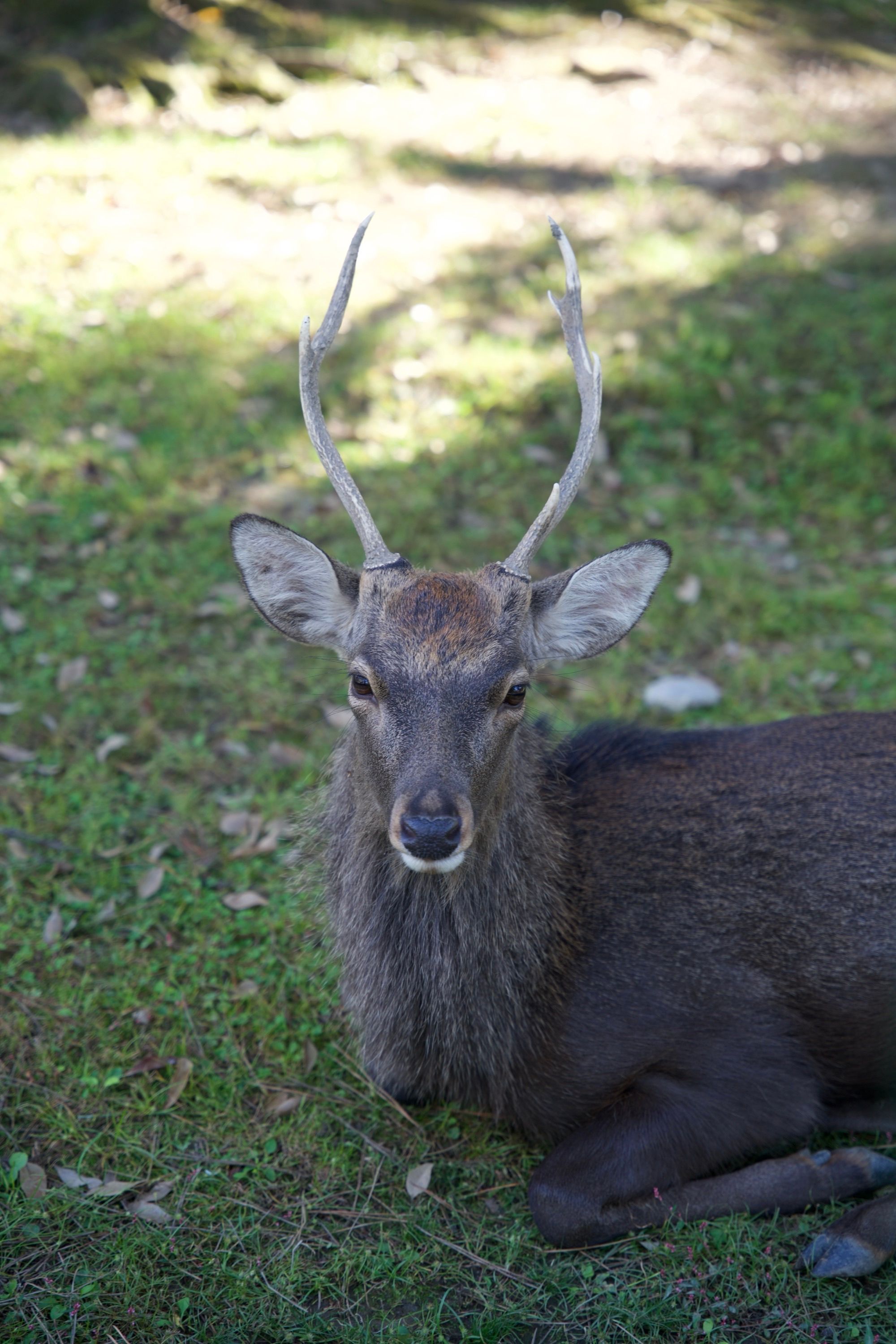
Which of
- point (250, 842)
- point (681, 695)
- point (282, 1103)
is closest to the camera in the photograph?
point (282, 1103)

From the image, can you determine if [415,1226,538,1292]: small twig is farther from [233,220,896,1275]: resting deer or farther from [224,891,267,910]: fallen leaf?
[224,891,267,910]: fallen leaf

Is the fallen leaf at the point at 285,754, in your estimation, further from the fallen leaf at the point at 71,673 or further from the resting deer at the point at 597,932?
the resting deer at the point at 597,932

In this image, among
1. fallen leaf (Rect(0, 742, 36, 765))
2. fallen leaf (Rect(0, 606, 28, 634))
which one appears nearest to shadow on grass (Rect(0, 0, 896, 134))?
fallen leaf (Rect(0, 606, 28, 634))

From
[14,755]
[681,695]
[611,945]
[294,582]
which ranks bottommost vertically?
[14,755]

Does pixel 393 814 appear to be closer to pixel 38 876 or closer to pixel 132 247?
pixel 38 876

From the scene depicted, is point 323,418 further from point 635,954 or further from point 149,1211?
point 149,1211

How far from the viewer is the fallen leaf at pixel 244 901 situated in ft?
14.1

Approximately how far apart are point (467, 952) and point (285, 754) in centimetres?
179

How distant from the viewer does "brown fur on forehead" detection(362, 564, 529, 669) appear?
313 cm

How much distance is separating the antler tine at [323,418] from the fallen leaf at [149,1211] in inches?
77.0

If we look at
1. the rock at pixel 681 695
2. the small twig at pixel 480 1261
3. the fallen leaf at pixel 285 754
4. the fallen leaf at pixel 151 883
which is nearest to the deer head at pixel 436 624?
the small twig at pixel 480 1261

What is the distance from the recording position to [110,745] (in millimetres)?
4852

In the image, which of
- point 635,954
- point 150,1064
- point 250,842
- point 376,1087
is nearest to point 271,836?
point 250,842

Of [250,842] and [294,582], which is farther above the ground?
[294,582]
